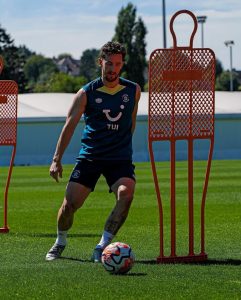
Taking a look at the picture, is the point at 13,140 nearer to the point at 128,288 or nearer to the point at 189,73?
the point at 189,73

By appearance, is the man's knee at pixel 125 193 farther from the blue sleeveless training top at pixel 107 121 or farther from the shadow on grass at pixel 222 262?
the shadow on grass at pixel 222 262

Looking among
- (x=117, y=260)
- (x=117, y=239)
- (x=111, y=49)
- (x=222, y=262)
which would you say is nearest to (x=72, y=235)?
(x=117, y=239)

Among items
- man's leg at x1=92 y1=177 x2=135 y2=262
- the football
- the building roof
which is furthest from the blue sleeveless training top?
the building roof

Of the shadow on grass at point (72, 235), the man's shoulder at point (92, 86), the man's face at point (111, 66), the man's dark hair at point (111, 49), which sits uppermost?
the man's dark hair at point (111, 49)

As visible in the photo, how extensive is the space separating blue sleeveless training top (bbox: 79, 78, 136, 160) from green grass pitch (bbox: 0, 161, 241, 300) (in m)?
1.16

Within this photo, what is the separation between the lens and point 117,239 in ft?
49.0

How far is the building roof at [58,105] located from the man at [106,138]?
40.6 meters

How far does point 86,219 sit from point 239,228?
3460 millimetres

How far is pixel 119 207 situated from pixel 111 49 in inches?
62.9

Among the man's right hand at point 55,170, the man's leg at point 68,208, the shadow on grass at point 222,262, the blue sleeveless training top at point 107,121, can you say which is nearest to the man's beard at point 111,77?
the blue sleeveless training top at point 107,121

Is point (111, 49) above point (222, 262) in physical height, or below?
above

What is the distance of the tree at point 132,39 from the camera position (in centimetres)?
11606

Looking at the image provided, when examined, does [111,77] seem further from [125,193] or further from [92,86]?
[125,193]

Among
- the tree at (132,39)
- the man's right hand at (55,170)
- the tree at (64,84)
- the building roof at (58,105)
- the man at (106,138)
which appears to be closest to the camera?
the man's right hand at (55,170)
